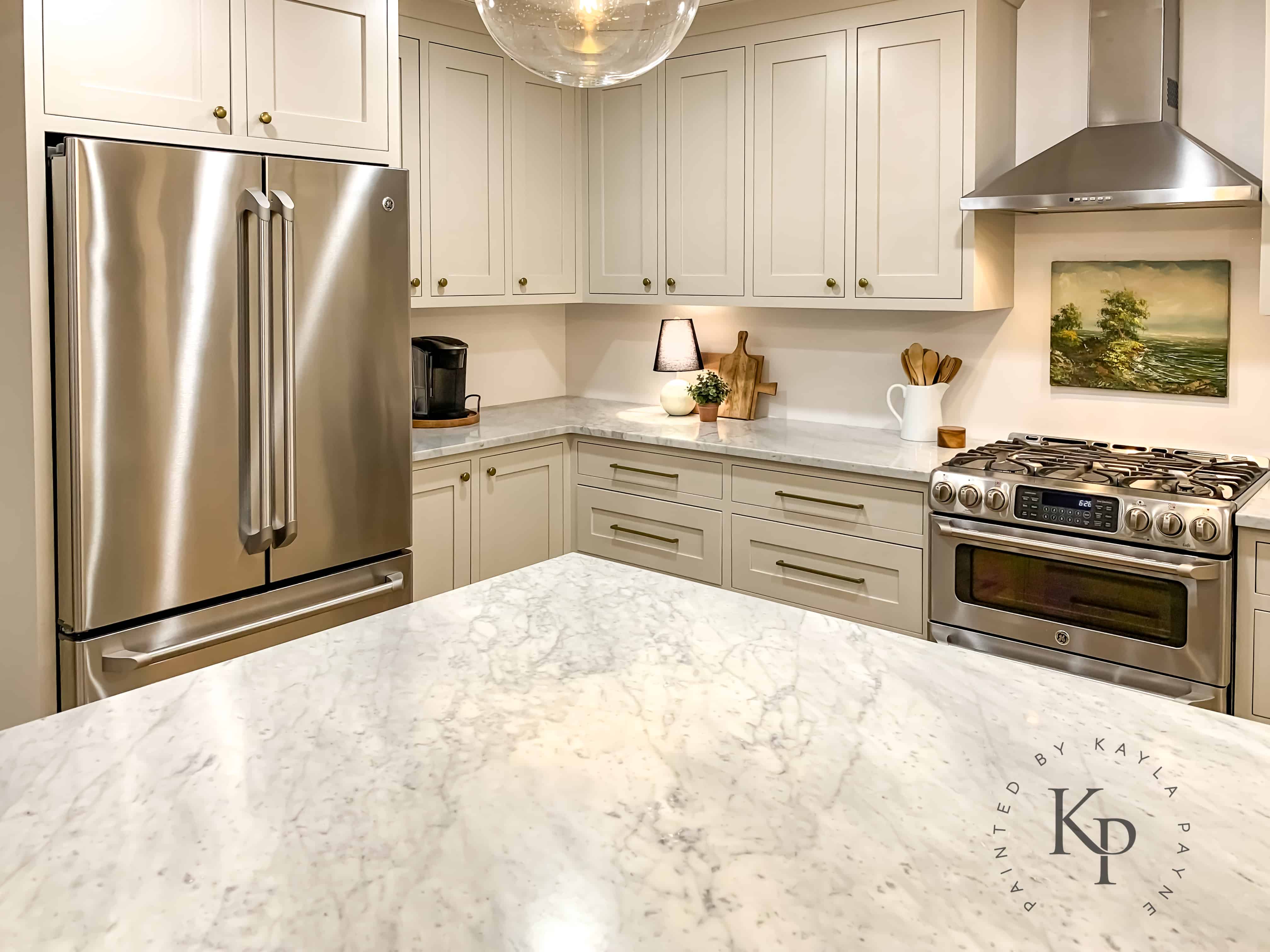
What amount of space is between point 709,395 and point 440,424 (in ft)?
3.46

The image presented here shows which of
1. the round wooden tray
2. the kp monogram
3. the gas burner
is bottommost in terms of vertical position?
the kp monogram

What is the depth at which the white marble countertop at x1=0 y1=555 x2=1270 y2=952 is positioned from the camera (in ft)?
2.76

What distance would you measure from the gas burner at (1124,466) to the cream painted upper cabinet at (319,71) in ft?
6.38

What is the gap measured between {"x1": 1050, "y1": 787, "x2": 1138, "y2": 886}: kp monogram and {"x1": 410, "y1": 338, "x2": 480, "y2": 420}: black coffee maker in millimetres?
2983

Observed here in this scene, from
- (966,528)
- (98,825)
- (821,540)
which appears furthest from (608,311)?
(98,825)

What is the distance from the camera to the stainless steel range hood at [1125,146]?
2682 millimetres

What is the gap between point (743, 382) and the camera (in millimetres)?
3980

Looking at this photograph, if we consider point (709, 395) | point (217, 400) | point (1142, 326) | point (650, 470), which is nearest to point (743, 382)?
point (709, 395)


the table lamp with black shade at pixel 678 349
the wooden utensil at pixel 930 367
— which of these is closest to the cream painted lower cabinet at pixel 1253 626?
the wooden utensil at pixel 930 367

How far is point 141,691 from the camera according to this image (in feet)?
4.40

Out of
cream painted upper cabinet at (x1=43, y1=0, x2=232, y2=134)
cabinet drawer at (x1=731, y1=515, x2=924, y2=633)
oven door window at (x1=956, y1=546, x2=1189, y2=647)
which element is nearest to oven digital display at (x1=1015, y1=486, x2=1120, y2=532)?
oven door window at (x1=956, y1=546, x2=1189, y2=647)

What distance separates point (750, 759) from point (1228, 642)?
1836 millimetres

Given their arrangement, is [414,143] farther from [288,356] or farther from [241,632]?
[241,632]

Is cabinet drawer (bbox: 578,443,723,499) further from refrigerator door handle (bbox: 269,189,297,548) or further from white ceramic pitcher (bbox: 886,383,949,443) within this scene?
refrigerator door handle (bbox: 269,189,297,548)
